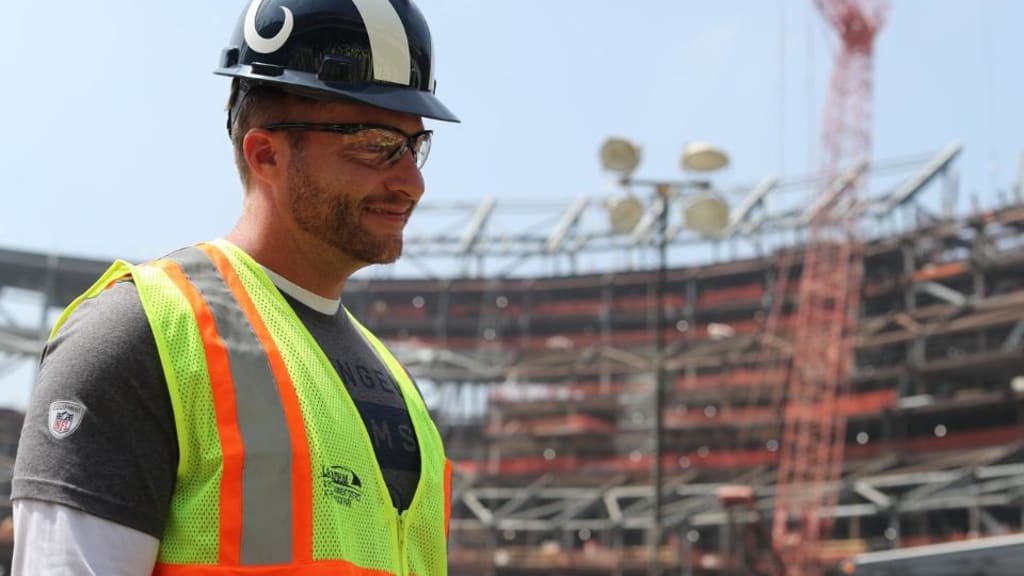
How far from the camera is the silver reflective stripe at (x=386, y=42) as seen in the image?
2.67 metres

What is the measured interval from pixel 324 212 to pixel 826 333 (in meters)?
78.6

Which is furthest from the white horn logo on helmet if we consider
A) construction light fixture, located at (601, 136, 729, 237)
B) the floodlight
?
the floodlight

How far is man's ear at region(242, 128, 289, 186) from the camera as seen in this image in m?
2.66

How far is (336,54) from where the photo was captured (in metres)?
2.64

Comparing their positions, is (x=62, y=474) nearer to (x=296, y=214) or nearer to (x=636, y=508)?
(x=296, y=214)

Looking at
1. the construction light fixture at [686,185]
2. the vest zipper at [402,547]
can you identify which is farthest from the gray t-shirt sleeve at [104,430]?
the construction light fixture at [686,185]

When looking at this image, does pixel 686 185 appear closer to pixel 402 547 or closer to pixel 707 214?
pixel 707 214

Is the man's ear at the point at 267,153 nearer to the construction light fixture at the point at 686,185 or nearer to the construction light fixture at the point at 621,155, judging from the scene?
the construction light fixture at the point at 686,185

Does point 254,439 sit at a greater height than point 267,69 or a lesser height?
lesser

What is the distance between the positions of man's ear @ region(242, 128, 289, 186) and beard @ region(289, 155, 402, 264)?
32 millimetres

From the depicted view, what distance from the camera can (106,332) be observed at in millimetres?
2264

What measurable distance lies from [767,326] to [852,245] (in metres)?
7.60

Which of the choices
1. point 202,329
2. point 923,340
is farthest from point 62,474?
point 923,340

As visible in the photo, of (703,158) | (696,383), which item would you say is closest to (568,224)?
(696,383)
